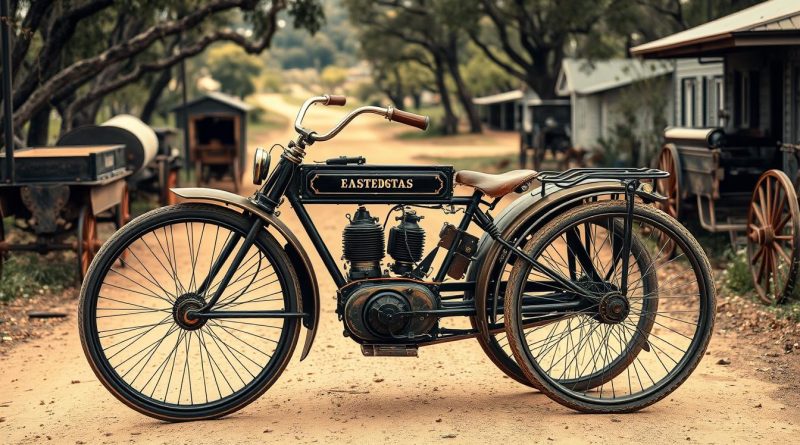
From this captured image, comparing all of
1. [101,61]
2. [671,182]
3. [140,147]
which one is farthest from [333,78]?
[671,182]

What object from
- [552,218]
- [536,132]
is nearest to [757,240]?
[552,218]

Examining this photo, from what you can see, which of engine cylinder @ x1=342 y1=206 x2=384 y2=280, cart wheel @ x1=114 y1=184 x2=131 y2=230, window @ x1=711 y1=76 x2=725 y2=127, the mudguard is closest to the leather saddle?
the mudguard

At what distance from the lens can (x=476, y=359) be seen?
26.2ft

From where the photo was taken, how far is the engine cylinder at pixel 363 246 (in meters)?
6.13

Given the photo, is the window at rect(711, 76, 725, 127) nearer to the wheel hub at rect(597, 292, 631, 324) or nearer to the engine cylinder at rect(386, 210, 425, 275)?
the wheel hub at rect(597, 292, 631, 324)

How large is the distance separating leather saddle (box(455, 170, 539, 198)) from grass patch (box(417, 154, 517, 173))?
80.6 feet

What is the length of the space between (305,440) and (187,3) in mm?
16989

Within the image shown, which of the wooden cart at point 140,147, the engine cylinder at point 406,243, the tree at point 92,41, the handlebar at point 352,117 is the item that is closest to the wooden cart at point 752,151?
the engine cylinder at point 406,243

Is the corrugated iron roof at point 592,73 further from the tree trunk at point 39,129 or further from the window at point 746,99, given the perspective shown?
the tree trunk at point 39,129

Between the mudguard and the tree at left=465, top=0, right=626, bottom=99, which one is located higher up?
the tree at left=465, top=0, right=626, bottom=99

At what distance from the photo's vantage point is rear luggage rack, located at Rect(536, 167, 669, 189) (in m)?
6.11

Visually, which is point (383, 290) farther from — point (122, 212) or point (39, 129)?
point (39, 129)

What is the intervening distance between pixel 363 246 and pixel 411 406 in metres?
0.90

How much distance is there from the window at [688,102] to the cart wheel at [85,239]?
14.6 meters
